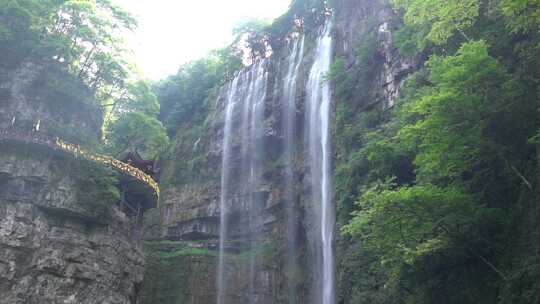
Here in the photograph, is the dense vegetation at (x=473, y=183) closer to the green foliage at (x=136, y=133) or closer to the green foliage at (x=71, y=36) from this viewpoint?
the green foliage at (x=136, y=133)

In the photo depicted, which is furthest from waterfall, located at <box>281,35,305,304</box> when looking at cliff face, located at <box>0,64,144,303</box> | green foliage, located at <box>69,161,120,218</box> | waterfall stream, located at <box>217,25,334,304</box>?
green foliage, located at <box>69,161,120,218</box>

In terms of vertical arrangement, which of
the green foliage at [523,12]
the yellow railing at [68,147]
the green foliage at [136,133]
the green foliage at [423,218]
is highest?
the green foliage at [136,133]

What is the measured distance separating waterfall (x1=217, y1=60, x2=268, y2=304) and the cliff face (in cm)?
792

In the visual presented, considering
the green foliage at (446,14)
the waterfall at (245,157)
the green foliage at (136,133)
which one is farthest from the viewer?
the waterfall at (245,157)

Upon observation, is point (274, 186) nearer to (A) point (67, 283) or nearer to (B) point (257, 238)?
(B) point (257, 238)

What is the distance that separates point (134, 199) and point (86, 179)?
5.31m

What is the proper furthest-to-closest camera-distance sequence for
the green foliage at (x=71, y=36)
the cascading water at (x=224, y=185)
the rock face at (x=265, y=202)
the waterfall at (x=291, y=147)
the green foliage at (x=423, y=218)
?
1. the cascading water at (x=224, y=185)
2. the waterfall at (x=291, y=147)
3. the green foliage at (x=71, y=36)
4. the rock face at (x=265, y=202)
5. the green foliage at (x=423, y=218)

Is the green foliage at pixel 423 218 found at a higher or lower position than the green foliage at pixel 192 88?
lower

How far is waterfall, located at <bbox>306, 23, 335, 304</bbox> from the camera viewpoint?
25.6m

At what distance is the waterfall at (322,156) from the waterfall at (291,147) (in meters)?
1.79

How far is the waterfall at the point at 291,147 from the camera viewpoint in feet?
98.2

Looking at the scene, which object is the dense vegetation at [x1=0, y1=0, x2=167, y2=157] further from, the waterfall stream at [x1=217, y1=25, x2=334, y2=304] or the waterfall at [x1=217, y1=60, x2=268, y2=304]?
the waterfall stream at [x1=217, y1=25, x2=334, y2=304]

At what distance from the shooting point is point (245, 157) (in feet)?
117

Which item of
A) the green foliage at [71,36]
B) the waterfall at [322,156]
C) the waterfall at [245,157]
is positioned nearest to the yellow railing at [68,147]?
the green foliage at [71,36]
